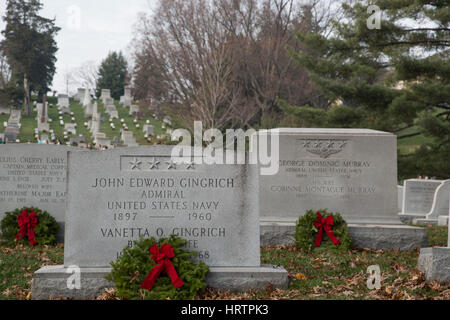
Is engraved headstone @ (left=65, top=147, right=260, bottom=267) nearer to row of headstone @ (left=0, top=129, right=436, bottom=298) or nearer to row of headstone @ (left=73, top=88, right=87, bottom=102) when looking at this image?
row of headstone @ (left=0, top=129, right=436, bottom=298)

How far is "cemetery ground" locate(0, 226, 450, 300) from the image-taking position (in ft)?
16.8

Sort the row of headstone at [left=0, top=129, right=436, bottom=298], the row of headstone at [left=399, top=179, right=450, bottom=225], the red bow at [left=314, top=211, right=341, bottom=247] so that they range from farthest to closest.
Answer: the row of headstone at [left=399, top=179, right=450, bottom=225] < the red bow at [left=314, top=211, right=341, bottom=247] < the row of headstone at [left=0, top=129, right=436, bottom=298]

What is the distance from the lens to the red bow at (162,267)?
499 centimetres

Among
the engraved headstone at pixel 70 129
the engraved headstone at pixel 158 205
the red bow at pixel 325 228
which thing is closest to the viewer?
the engraved headstone at pixel 158 205

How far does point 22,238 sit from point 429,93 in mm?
11274

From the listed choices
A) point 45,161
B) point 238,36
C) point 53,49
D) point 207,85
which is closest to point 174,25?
point 238,36

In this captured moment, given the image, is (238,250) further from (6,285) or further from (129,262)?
(6,285)

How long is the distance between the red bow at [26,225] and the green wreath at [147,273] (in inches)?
162

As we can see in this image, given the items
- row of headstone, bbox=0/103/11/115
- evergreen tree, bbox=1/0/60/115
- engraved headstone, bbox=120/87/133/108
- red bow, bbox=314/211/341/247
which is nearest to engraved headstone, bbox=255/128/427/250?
red bow, bbox=314/211/341/247

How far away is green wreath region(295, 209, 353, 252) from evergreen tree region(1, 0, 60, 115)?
5626 cm

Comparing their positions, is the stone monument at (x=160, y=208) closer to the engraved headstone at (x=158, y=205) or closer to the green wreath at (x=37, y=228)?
the engraved headstone at (x=158, y=205)

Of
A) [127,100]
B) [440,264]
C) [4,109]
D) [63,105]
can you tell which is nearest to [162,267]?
[440,264]

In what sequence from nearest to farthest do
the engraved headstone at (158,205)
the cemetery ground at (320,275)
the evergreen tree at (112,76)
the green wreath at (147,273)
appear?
1. the green wreath at (147,273)
2. the cemetery ground at (320,275)
3. the engraved headstone at (158,205)
4. the evergreen tree at (112,76)

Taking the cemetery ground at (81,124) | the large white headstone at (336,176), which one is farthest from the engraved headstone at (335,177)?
the cemetery ground at (81,124)
